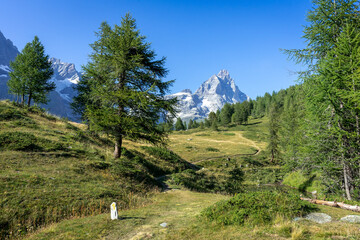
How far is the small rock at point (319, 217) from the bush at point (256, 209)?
24 centimetres

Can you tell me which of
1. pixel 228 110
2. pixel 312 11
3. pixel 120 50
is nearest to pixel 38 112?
pixel 120 50

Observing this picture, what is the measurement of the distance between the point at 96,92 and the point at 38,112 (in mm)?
17159

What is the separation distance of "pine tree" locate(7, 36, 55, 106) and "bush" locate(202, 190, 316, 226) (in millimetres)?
33856

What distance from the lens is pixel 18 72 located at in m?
28.8

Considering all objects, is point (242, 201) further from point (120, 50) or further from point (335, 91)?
point (120, 50)

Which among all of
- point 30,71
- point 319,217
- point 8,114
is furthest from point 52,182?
point 30,71

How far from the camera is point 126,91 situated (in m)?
15.6

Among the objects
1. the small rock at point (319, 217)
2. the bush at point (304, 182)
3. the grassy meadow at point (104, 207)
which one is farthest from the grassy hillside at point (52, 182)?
the bush at point (304, 182)

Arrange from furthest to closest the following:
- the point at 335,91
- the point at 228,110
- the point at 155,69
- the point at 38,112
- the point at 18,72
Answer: the point at 228,110 < the point at 18,72 < the point at 38,112 < the point at 155,69 < the point at 335,91

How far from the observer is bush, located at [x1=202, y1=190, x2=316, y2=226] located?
6230mm

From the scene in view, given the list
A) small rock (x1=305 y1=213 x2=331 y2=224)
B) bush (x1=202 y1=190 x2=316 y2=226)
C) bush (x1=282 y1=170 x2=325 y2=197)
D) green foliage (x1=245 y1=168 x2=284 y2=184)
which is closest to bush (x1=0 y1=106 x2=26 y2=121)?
bush (x1=202 y1=190 x2=316 y2=226)

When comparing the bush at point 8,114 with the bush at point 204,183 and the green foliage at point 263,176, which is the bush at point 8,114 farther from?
the green foliage at point 263,176

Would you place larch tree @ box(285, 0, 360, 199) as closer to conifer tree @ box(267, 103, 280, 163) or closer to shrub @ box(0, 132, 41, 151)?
shrub @ box(0, 132, 41, 151)

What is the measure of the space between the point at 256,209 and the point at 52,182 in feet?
33.9
